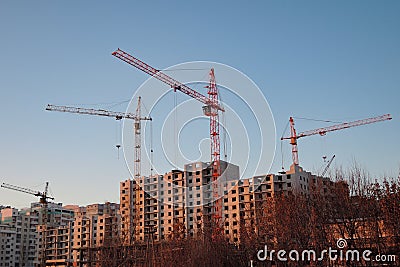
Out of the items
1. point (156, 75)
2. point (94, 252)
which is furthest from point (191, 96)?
point (94, 252)

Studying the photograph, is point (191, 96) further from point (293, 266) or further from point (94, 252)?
point (293, 266)

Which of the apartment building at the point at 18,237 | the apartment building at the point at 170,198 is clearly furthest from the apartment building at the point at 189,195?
the apartment building at the point at 18,237

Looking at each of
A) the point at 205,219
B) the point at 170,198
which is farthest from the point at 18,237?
the point at 205,219

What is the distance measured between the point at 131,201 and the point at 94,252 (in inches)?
511

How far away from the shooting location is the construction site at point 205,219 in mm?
19031

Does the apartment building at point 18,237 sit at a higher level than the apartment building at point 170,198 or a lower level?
lower

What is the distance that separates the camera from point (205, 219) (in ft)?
132

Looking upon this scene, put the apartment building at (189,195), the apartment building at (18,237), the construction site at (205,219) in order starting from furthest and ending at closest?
the apartment building at (18,237) → the apartment building at (189,195) → the construction site at (205,219)

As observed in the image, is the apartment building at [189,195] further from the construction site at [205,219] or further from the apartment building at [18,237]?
the apartment building at [18,237]

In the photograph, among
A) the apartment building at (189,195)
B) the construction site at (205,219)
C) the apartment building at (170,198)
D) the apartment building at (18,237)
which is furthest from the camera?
the apartment building at (18,237)

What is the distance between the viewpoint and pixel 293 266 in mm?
18922

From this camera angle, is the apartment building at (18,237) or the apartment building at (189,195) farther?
the apartment building at (18,237)

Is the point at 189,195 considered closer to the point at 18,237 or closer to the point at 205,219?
the point at 205,219

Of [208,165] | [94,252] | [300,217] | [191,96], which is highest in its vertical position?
[191,96]
